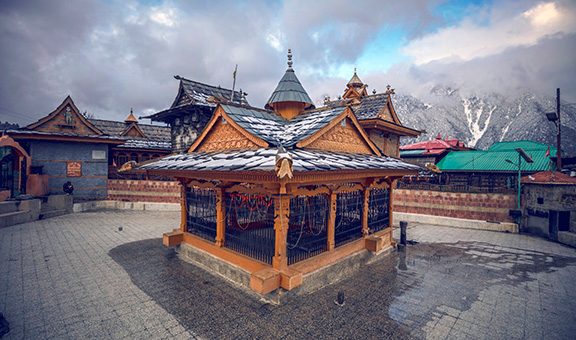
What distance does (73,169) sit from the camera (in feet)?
62.4

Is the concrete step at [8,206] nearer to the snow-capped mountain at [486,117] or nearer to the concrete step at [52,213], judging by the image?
the concrete step at [52,213]

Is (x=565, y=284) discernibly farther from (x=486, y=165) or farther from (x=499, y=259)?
(x=486, y=165)

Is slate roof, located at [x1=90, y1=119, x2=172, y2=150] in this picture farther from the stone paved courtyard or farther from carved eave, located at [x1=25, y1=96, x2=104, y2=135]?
the stone paved courtyard

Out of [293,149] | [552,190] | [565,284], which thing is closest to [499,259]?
[565,284]

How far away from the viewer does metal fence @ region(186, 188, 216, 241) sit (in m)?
9.07

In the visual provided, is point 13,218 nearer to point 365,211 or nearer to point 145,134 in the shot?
point 145,134

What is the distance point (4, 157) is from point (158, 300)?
16720mm

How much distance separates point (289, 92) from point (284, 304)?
27.8ft

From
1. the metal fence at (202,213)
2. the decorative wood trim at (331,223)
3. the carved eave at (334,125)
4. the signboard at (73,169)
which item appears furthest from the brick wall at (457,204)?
the signboard at (73,169)

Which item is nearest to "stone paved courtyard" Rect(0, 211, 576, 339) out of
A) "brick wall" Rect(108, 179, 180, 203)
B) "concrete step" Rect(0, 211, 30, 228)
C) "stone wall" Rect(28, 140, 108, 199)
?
"concrete step" Rect(0, 211, 30, 228)

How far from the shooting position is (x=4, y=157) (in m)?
15.6

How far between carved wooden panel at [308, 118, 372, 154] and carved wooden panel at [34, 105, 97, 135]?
63.2 ft

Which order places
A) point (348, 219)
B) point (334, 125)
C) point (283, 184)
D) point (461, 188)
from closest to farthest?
point (283, 184)
point (334, 125)
point (348, 219)
point (461, 188)

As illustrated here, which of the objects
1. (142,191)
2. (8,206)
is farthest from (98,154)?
(8,206)
